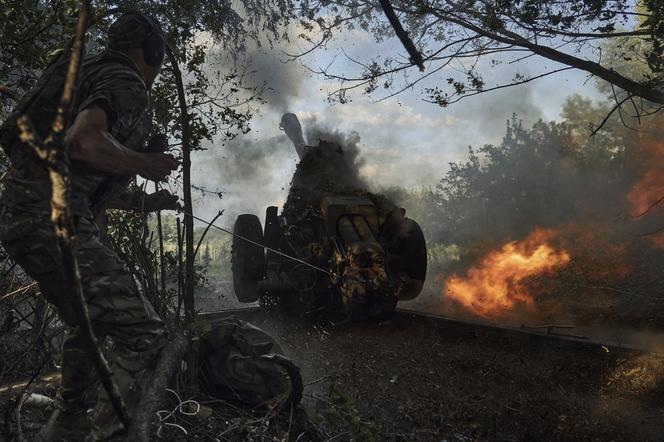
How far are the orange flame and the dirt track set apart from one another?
210 inches

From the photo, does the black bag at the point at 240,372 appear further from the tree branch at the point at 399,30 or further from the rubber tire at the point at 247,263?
the rubber tire at the point at 247,263

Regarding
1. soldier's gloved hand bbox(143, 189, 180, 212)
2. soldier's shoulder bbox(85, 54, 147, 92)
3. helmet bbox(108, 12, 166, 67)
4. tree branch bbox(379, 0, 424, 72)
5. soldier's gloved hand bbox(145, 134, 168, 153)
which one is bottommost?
soldier's gloved hand bbox(143, 189, 180, 212)

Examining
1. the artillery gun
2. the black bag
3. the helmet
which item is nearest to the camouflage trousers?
the black bag

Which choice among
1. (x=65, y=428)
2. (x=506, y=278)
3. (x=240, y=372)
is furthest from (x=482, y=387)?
(x=506, y=278)

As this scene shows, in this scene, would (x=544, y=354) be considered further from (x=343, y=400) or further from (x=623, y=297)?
(x=623, y=297)

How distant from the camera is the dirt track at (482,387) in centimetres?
404

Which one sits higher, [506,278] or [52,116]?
[52,116]

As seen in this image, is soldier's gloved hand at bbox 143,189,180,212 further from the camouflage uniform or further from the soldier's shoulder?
the soldier's shoulder

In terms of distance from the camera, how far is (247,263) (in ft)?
31.3

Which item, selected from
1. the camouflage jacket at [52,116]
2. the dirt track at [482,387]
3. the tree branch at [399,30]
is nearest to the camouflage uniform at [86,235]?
the camouflage jacket at [52,116]

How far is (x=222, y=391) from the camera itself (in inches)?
140

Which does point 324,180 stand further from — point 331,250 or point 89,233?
point 89,233

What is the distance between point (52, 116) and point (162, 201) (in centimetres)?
100

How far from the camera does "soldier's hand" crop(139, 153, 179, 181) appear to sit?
258cm
